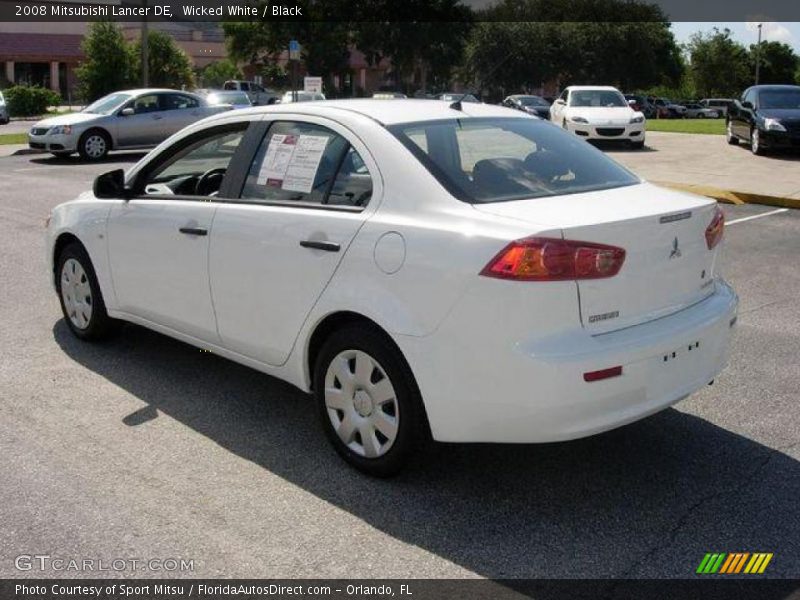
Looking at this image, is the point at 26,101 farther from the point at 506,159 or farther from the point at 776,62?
the point at 776,62

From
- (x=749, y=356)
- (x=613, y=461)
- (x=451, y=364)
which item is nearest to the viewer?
(x=451, y=364)

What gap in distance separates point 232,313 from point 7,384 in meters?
1.66

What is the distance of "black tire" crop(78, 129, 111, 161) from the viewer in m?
19.8

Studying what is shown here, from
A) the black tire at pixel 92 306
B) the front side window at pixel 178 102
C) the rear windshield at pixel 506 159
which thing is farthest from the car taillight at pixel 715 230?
the front side window at pixel 178 102

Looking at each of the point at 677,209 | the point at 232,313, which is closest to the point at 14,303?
the point at 232,313

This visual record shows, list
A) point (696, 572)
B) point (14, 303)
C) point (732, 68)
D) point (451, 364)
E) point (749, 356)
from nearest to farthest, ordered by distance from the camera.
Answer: point (696, 572) → point (451, 364) → point (749, 356) → point (14, 303) → point (732, 68)

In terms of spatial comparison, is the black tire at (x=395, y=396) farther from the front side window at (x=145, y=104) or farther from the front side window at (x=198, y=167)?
the front side window at (x=145, y=104)

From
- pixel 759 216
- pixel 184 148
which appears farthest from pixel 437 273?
pixel 759 216

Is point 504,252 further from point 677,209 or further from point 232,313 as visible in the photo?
point 232,313

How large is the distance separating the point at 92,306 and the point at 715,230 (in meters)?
3.87

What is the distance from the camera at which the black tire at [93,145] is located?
64.8 feet

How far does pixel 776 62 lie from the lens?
92938 mm

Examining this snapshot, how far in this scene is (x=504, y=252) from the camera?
11.7 feet

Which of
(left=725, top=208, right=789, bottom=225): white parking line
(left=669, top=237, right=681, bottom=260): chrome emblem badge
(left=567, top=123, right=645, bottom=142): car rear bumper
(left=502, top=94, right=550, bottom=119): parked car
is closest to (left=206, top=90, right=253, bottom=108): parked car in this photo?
(left=567, top=123, right=645, bottom=142): car rear bumper
